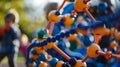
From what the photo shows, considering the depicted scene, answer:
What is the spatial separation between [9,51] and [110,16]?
203cm

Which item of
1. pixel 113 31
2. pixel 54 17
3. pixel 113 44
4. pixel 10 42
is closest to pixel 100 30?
pixel 113 31

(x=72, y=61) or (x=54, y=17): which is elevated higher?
(x=54, y=17)

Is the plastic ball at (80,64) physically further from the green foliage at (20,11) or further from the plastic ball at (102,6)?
the green foliage at (20,11)

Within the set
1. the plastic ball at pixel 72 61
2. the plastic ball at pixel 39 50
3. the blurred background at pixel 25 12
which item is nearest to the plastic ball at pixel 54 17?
the plastic ball at pixel 39 50

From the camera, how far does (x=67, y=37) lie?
4.76ft

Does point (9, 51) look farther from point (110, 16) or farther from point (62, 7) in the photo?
point (110, 16)

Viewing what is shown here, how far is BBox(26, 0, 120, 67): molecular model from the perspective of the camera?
1.22m

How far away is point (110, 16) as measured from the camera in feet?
3.93

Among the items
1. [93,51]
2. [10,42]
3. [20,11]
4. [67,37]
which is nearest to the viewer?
[93,51]

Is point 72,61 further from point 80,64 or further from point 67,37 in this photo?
point 67,37

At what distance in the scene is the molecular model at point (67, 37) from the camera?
1.22 metres

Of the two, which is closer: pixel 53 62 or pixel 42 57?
pixel 53 62

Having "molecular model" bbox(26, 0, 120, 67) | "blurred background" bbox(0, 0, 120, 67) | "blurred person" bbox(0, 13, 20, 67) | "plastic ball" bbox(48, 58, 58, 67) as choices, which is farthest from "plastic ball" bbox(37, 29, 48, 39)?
"blurred background" bbox(0, 0, 120, 67)

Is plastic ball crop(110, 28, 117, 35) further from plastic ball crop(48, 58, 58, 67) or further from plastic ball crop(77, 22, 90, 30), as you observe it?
plastic ball crop(48, 58, 58, 67)
